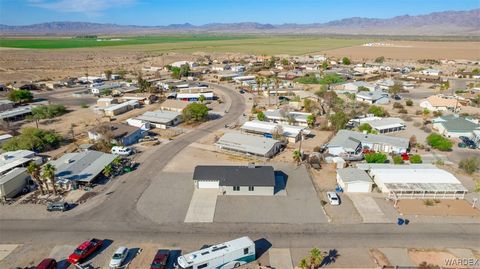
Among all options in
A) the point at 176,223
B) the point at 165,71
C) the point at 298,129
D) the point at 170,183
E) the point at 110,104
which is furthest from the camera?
the point at 165,71

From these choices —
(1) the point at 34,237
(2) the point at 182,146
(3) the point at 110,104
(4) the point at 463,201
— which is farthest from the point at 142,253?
(3) the point at 110,104

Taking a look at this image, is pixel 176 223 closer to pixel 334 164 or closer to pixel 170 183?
pixel 170 183

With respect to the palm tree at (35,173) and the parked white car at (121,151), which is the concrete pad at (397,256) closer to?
the palm tree at (35,173)

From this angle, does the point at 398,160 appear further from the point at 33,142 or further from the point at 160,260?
the point at 33,142

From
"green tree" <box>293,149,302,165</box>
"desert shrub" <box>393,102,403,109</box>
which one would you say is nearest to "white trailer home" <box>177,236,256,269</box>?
"green tree" <box>293,149,302,165</box>

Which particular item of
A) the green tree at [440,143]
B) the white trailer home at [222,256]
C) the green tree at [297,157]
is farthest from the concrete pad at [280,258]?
the green tree at [440,143]

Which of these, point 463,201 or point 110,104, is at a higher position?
point 110,104
